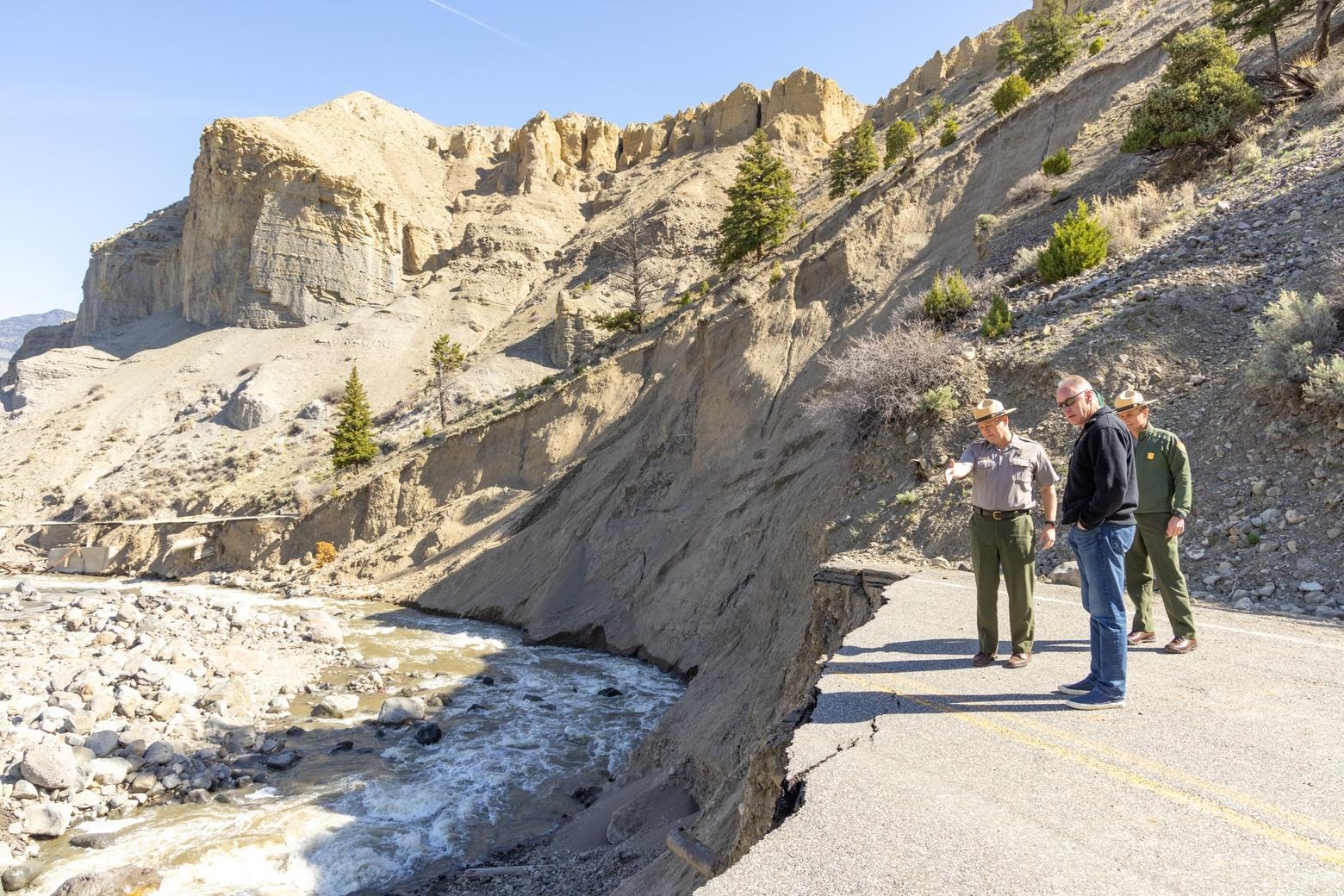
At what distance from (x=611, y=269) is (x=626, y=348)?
26007mm

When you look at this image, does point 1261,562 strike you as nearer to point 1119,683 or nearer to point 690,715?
point 1119,683

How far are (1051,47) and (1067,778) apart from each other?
150 ft

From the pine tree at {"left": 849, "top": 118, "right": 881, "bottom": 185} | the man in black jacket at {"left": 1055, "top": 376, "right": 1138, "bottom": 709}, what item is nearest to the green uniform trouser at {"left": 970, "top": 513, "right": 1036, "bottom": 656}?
the man in black jacket at {"left": 1055, "top": 376, "right": 1138, "bottom": 709}

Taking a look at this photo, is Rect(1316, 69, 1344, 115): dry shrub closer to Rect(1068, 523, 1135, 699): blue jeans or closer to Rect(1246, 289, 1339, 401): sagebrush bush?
Rect(1246, 289, 1339, 401): sagebrush bush

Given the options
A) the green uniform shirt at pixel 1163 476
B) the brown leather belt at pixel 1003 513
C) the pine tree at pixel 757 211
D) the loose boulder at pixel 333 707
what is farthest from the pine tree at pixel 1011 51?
the brown leather belt at pixel 1003 513

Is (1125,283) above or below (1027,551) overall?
above

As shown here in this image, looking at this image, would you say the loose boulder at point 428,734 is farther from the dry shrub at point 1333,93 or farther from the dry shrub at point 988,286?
the dry shrub at point 1333,93

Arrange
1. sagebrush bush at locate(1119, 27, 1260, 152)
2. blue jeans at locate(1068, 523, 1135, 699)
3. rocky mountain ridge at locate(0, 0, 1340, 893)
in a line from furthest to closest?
sagebrush bush at locate(1119, 27, 1260, 152) → rocky mountain ridge at locate(0, 0, 1340, 893) → blue jeans at locate(1068, 523, 1135, 699)

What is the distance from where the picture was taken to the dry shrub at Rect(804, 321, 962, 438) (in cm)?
1213

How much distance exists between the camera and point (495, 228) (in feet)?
221

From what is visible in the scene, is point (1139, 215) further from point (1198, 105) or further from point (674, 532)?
point (674, 532)

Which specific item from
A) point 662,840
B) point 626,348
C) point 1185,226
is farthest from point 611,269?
point 662,840

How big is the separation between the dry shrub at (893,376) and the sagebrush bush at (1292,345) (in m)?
4.01

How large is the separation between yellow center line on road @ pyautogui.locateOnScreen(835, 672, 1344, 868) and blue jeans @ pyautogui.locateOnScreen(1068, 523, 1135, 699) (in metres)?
0.69
